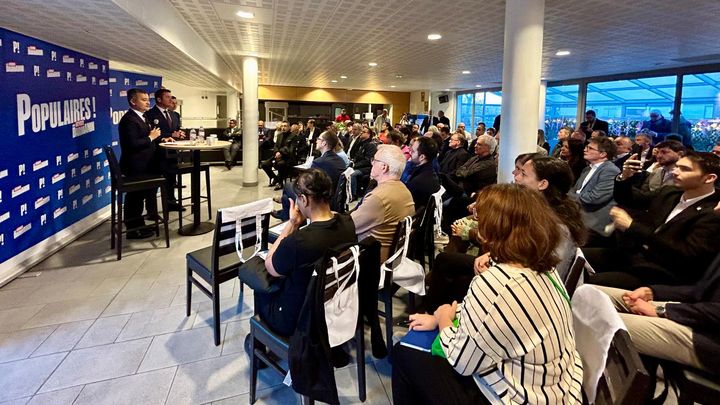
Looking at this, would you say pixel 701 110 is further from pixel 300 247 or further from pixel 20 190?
pixel 20 190

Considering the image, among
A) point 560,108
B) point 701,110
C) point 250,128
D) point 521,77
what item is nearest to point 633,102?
point 701,110

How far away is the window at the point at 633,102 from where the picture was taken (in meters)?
8.07

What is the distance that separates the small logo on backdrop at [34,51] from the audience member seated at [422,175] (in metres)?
3.64

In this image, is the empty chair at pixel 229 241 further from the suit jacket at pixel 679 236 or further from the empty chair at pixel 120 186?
the suit jacket at pixel 679 236

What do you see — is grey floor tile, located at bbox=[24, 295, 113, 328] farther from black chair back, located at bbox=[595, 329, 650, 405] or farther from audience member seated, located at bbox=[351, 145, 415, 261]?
black chair back, located at bbox=[595, 329, 650, 405]

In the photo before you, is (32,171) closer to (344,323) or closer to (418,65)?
(344,323)

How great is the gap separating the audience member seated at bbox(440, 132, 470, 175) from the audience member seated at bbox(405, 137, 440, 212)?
1.76 meters

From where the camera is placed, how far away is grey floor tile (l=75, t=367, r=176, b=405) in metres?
2.01

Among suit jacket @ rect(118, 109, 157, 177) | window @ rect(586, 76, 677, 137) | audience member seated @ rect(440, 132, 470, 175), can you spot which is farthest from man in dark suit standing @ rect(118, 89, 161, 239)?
window @ rect(586, 76, 677, 137)

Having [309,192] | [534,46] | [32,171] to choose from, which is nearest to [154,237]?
[32,171]

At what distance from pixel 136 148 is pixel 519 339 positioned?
4500mm

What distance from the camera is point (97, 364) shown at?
7.54ft

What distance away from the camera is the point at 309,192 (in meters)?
1.88

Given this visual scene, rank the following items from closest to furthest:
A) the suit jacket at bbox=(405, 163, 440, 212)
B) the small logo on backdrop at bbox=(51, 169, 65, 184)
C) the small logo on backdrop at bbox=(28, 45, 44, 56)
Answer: the suit jacket at bbox=(405, 163, 440, 212), the small logo on backdrop at bbox=(28, 45, 44, 56), the small logo on backdrop at bbox=(51, 169, 65, 184)
